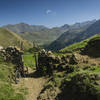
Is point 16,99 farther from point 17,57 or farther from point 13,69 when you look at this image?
point 17,57

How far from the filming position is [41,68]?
3272 cm

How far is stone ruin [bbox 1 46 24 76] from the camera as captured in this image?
3275 centimetres

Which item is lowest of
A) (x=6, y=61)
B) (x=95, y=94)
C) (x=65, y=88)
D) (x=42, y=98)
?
(x=42, y=98)

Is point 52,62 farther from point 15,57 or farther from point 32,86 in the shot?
point 15,57

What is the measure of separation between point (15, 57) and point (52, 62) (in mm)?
11758

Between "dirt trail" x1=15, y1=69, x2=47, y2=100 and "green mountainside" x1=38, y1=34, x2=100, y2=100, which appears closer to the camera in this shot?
"green mountainside" x1=38, y1=34, x2=100, y2=100

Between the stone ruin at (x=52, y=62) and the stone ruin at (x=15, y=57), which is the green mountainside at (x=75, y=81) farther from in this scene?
the stone ruin at (x=15, y=57)

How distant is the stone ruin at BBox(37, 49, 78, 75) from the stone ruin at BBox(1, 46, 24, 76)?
600 cm

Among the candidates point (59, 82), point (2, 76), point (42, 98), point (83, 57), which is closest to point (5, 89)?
point (2, 76)

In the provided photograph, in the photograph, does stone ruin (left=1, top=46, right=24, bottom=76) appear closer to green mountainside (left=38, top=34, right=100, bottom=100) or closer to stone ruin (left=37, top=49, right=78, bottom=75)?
stone ruin (left=37, top=49, right=78, bottom=75)

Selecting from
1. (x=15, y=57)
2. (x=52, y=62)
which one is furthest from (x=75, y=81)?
(x=15, y=57)

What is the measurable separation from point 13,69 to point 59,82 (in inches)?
598

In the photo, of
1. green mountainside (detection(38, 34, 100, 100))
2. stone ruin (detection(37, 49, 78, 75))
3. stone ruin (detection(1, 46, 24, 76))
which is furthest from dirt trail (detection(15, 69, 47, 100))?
stone ruin (detection(1, 46, 24, 76))

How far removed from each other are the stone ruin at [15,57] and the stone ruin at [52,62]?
6003mm
